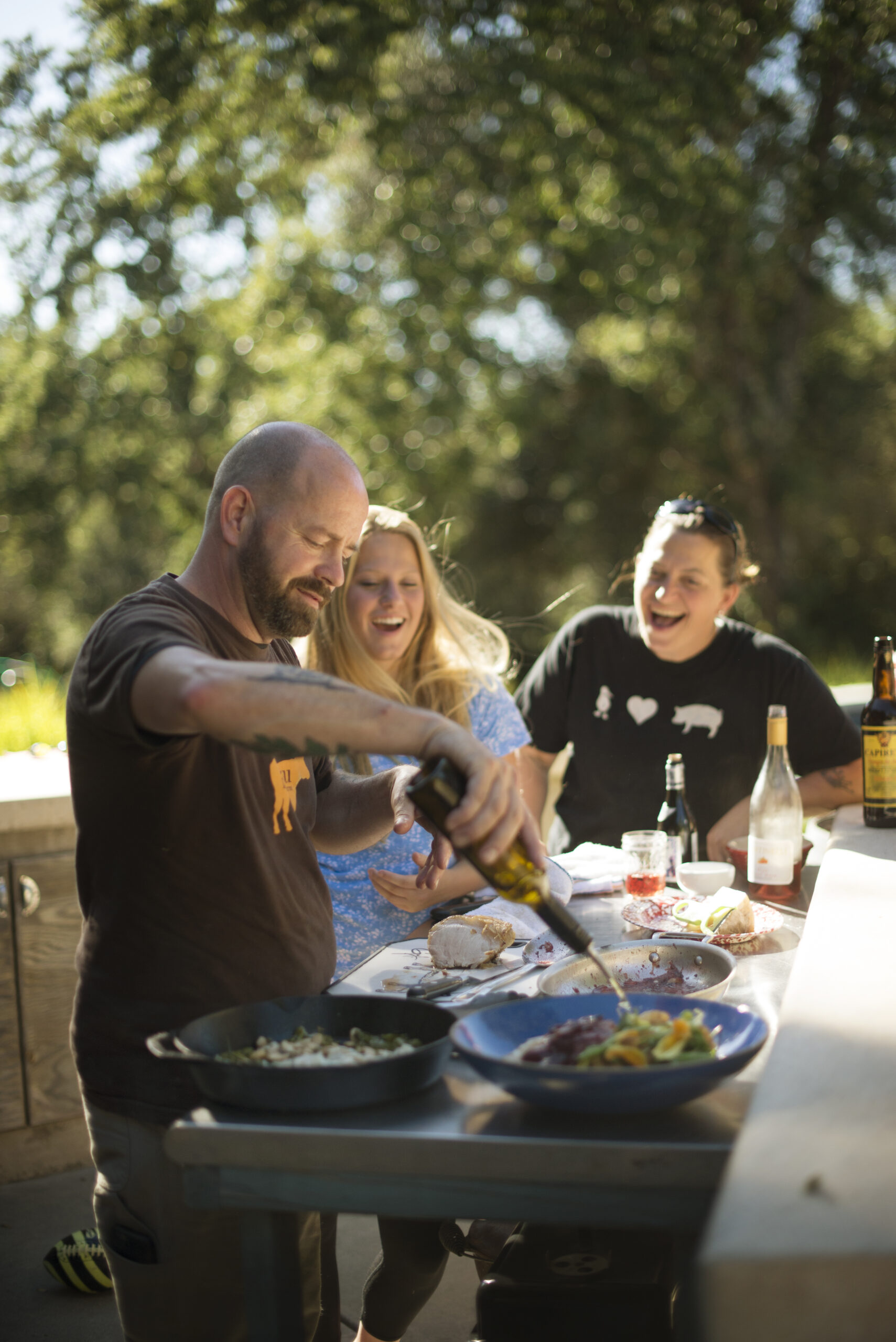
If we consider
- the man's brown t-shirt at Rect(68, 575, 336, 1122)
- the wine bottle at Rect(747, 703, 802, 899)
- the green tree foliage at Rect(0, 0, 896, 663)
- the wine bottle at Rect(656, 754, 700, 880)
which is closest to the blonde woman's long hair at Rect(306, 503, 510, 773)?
the wine bottle at Rect(656, 754, 700, 880)

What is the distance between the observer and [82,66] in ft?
23.9

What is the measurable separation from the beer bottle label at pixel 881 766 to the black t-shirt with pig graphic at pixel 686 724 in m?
0.44

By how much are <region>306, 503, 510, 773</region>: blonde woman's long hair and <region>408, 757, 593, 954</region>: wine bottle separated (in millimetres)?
1444

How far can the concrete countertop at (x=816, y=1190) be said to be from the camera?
957 mm

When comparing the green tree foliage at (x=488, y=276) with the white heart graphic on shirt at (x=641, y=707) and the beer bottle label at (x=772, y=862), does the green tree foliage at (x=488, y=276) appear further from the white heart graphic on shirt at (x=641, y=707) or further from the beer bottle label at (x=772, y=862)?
the beer bottle label at (x=772, y=862)

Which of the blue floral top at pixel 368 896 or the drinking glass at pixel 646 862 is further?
the blue floral top at pixel 368 896

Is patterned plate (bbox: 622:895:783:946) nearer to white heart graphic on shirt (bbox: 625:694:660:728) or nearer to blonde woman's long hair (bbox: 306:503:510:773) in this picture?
blonde woman's long hair (bbox: 306:503:510:773)

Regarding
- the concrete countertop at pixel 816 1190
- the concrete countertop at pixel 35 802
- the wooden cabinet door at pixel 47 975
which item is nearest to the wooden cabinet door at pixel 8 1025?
the wooden cabinet door at pixel 47 975

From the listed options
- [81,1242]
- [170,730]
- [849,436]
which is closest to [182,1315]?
[170,730]

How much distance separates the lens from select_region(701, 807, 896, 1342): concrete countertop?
96 cm

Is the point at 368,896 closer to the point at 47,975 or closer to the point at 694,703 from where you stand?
the point at 694,703

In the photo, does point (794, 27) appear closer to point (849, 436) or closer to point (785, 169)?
point (785, 169)

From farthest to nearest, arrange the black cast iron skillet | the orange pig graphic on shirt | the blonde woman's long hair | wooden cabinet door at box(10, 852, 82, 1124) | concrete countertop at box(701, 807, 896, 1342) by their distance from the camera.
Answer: wooden cabinet door at box(10, 852, 82, 1124) → the blonde woman's long hair → the orange pig graphic on shirt → the black cast iron skillet → concrete countertop at box(701, 807, 896, 1342)

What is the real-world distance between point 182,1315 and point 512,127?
9521 millimetres
